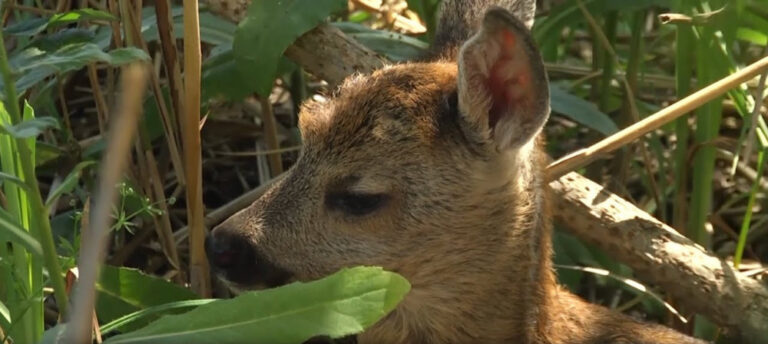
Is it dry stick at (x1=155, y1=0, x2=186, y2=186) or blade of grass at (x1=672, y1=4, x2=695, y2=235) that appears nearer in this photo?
dry stick at (x1=155, y1=0, x2=186, y2=186)

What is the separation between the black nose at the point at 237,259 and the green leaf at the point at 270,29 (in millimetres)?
599

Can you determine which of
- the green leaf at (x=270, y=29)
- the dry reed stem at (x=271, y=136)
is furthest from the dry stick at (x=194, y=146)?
the dry reed stem at (x=271, y=136)

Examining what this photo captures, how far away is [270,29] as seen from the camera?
3.53m

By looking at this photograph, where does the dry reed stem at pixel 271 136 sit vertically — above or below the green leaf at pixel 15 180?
below

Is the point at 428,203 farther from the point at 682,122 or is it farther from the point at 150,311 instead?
the point at 682,122

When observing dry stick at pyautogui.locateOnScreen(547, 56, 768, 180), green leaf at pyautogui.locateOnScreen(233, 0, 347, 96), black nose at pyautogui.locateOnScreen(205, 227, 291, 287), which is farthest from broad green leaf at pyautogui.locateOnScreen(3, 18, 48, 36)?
dry stick at pyautogui.locateOnScreen(547, 56, 768, 180)

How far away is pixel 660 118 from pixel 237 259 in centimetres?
124

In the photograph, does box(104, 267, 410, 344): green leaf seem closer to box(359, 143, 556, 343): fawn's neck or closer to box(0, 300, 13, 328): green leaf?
box(0, 300, 13, 328): green leaf

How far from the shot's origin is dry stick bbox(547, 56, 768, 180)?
3.50 meters

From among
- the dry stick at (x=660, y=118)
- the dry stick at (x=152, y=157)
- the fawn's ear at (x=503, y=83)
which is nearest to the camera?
the fawn's ear at (x=503, y=83)

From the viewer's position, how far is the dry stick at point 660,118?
350 centimetres

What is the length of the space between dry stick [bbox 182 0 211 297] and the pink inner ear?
2.26 ft

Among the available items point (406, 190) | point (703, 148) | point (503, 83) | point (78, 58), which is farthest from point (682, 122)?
point (78, 58)

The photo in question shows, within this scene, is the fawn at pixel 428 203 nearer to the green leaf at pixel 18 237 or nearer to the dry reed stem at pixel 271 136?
the green leaf at pixel 18 237
